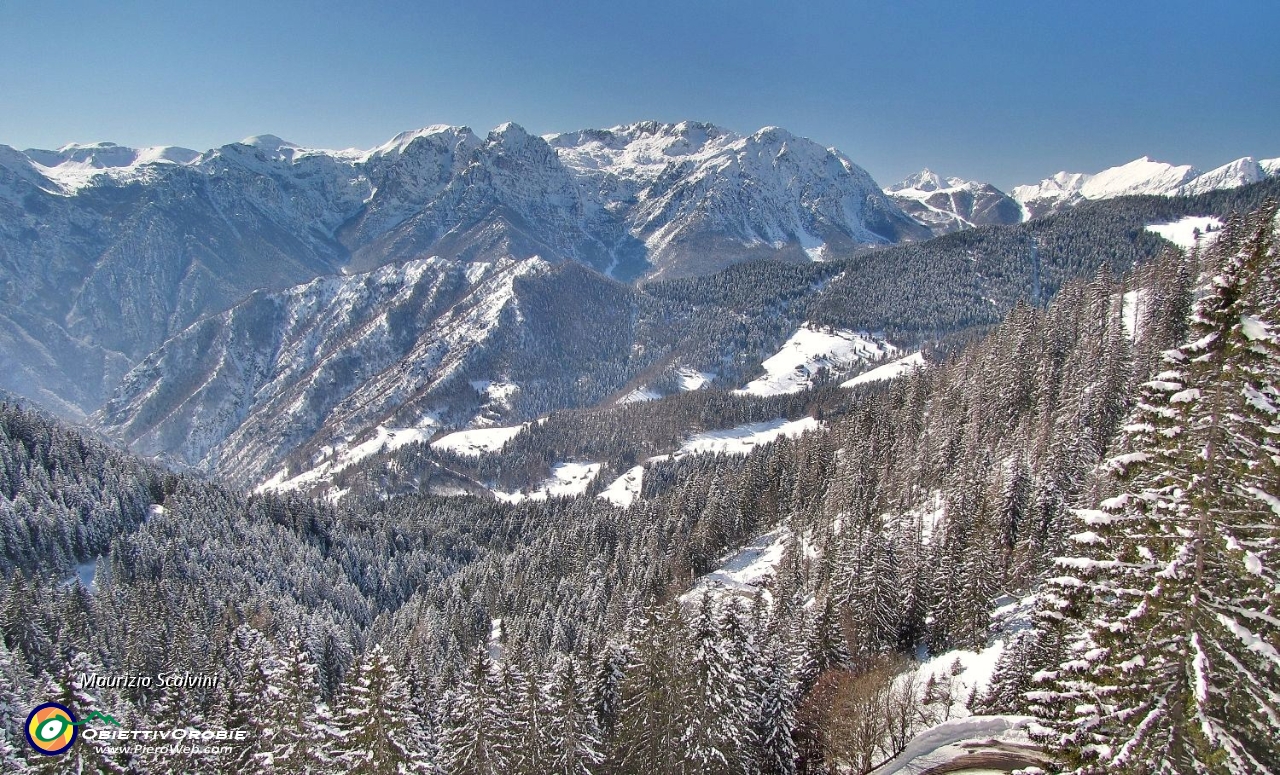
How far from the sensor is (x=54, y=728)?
29688 mm

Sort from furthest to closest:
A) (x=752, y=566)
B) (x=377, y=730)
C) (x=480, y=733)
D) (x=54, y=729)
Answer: (x=752, y=566) → (x=480, y=733) → (x=54, y=729) → (x=377, y=730)

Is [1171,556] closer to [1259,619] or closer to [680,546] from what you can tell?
[1259,619]

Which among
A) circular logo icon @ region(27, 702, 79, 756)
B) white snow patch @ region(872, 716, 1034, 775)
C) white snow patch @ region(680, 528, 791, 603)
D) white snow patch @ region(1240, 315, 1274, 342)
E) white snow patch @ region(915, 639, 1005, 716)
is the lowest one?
white snow patch @ region(680, 528, 791, 603)

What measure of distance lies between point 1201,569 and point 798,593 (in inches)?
2490

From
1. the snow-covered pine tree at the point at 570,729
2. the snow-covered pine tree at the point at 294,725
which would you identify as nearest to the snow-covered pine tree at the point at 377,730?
the snow-covered pine tree at the point at 294,725

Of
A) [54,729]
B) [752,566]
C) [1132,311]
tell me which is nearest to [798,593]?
[752,566]

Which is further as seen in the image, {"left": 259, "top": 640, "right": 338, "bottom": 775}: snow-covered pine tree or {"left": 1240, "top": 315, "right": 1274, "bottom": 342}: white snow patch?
{"left": 259, "top": 640, "right": 338, "bottom": 775}: snow-covered pine tree

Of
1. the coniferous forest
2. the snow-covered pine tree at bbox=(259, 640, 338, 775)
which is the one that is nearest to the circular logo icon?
the coniferous forest

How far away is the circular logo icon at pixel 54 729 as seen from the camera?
29.6m

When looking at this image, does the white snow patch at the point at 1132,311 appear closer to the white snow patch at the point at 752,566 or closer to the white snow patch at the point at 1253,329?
the white snow patch at the point at 752,566

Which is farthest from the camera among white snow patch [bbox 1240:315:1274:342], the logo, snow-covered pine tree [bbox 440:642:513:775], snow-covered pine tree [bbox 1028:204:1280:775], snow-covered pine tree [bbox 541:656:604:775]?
snow-covered pine tree [bbox 541:656:604:775]

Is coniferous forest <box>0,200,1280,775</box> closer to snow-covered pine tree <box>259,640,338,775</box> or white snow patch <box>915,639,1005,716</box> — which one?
snow-covered pine tree <box>259,640,338,775</box>

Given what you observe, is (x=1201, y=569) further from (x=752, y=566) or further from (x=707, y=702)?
(x=752, y=566)

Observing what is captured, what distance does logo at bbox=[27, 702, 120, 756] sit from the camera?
2958 centimetres
